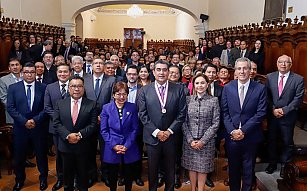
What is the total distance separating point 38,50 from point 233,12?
5945 millimetres

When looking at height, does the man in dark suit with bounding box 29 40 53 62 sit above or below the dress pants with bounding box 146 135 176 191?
above

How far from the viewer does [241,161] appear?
3045 mm

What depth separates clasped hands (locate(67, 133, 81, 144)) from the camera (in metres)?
2.85

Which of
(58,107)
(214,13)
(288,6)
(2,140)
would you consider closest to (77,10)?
(214,13)

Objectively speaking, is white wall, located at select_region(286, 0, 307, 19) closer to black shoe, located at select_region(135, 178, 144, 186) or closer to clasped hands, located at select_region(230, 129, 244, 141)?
clasped hands, located at select_region(230, 129, 244, 141)

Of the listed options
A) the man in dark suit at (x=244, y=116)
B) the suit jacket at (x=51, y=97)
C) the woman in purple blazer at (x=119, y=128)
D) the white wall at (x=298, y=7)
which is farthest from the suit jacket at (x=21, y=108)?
the white wall at (x=298, y=7)

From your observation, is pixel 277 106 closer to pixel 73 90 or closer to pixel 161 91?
pixel 161 91

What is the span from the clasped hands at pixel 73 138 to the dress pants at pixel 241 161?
4.51ft

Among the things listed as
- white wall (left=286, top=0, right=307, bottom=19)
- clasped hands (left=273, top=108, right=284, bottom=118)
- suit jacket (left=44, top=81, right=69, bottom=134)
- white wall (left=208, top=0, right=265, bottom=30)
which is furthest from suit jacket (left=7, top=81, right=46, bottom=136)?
white wall (left=208, top=0, right=265, bottom=30)

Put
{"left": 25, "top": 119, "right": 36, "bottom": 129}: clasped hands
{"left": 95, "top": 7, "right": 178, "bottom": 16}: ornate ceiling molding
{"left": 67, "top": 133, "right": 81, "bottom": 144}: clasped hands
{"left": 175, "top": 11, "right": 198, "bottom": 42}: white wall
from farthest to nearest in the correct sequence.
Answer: {"left": 95, "top": 7, "right": 178, "bottom": 16}: ornate ceiling molding → {"left": 175, "top": 11, "right": 198, "bottom": 42}: white wall → {"left": 25, "top": 119, "right": 36, "bottom": 129}: clasped hands → {"left": 67, "top": 133, "right": 81, "bottom": 144}: clasped hands

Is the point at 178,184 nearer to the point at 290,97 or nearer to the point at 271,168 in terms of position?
the point at 271,168

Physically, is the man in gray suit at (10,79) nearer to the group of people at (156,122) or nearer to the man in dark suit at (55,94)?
the group of people at (156,122)

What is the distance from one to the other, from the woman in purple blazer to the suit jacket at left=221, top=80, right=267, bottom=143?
2.83 ft

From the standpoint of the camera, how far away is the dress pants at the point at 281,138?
3.42m
